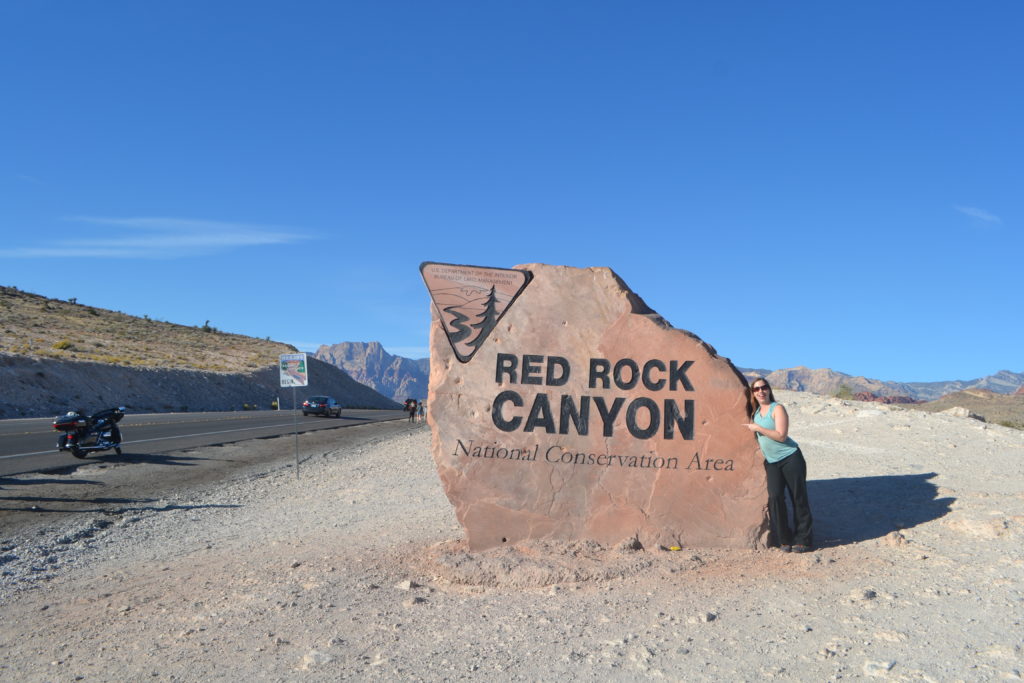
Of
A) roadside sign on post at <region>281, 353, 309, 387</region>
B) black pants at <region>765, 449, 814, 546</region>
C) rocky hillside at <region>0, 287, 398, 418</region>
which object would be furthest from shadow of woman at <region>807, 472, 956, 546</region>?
rocky hillside at <region>0, 287, 398, 418</region>

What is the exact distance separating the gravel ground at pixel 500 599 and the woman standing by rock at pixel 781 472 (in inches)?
12.2

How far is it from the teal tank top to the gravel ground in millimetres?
914

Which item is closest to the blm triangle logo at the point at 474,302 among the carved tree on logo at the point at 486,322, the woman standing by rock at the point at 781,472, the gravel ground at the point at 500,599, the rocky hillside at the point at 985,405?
the carved tree on logo at the point at 486,322

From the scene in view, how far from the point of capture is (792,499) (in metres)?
7.39

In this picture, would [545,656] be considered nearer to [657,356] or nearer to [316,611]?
[316,611]

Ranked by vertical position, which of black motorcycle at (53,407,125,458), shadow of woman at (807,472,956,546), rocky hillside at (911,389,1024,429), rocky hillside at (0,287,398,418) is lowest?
shadow of woman at (807,472,956,546)

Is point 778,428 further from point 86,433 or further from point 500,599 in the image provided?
point 86,433

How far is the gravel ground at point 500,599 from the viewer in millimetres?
4953

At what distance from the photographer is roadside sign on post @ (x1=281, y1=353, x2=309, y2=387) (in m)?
14.9

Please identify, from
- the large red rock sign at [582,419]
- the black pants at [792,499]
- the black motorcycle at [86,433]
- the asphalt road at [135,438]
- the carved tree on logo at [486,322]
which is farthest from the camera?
the black motorcycle at [86,433]

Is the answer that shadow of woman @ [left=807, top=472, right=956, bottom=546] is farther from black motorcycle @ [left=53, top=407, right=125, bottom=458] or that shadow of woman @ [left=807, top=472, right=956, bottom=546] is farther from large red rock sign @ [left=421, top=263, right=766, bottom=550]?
black motorcycle @ [left=53, top=407, right=125, bottom=458]

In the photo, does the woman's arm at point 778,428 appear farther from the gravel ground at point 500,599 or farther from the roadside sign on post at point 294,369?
the roadside sign on post at point 294,369

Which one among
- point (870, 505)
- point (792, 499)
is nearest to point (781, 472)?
point (792, 499)

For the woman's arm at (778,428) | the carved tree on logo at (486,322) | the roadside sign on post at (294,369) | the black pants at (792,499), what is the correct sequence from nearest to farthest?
1. the woman's arm at (778,428)
2. the black pants at (792,499)
3. the carved tree on logo at (486,322)
4. the roadside sign on post at (294,369)
